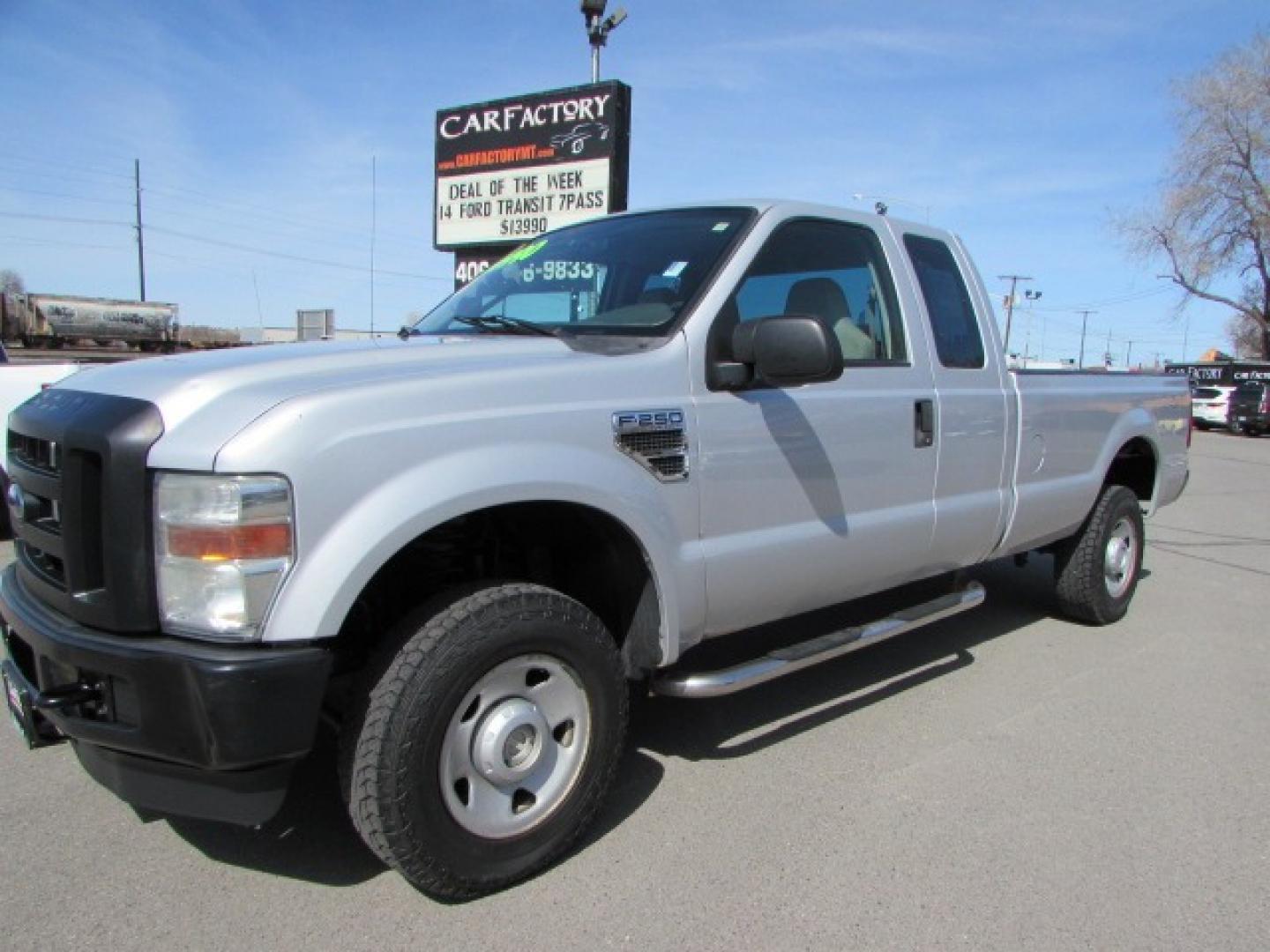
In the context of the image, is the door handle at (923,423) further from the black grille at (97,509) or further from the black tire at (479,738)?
the black grille at (97,509)

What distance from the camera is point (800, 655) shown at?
3342 mm

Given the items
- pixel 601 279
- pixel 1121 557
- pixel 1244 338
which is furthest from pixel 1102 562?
pixel 1244 338

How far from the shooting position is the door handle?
12.2 ft

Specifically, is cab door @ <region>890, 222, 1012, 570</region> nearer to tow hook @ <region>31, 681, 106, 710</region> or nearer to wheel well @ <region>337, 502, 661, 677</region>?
wheel well @ <region>337, 502, 661, 677</region>

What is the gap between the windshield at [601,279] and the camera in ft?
10.3

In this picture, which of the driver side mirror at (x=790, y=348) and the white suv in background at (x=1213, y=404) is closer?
the driver side mirror at (x=790, y=348)

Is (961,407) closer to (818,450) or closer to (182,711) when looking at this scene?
(818,450)

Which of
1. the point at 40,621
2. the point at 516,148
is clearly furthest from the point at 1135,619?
the point at 516,148

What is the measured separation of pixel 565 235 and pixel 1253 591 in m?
5.55

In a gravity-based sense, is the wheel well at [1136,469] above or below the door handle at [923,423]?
below

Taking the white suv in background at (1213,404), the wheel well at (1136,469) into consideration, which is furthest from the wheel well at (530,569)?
the white suv in background at (1213,404)

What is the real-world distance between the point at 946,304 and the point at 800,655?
1.82 metres

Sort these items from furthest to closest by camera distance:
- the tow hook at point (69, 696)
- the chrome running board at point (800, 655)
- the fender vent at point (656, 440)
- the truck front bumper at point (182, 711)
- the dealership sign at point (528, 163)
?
the dealership sign at point (528, 163) < the chrome running board at point (800, 655) < the fender vent at point (656, 440) < the tow hook at point (69, 696) < the truck front bumper at point (182, 711)

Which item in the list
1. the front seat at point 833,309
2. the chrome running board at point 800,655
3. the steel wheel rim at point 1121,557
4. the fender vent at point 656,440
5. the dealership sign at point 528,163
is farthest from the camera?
the dealership sign at point 528,163
